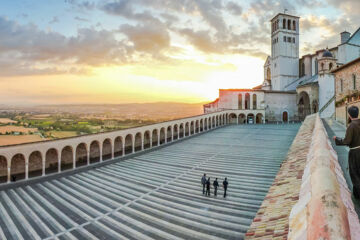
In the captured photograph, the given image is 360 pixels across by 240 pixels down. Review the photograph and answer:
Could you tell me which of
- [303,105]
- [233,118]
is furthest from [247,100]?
[303,105]

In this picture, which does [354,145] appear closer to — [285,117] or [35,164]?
[35,164]

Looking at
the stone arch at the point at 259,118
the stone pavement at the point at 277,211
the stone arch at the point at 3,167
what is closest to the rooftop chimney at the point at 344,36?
the stone arch at the point at 259,118

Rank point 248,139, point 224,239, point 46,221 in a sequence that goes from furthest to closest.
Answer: point 248,139
point 46,221
point 224,239

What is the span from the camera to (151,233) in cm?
970

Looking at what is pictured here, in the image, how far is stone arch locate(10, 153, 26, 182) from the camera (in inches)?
716

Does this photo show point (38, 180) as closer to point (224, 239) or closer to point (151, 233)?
point (151, 233)

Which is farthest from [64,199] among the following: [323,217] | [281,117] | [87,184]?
[281,117]

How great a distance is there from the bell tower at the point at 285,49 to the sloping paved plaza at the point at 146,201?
1326 inches

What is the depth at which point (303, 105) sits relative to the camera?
150ft

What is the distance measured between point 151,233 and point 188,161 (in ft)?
37.2

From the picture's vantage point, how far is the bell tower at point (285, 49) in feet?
163

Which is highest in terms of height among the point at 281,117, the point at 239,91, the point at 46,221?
the point at 239,91

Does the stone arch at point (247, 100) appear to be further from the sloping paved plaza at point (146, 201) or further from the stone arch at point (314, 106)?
the sloping paved plaza at point (146, 201)

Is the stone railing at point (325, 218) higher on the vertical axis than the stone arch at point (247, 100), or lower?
lower
